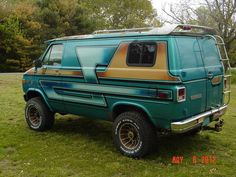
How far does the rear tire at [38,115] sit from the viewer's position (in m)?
7.95

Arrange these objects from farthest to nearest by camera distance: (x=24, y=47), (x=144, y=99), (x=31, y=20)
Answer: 1. (x=31, y=20)
2. (x=24, y=47)
3. (x=144, y=99)

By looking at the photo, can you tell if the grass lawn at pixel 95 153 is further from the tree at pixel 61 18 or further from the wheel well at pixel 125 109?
the tree at pixel 61 18

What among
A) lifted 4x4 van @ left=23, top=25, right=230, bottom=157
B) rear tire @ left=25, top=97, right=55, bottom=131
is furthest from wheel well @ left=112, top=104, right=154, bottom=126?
rear tire @ left=25, top=97, right=55, bottom=131

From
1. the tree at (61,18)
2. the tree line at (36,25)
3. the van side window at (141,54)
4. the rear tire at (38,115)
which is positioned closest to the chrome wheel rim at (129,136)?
the van side window at (141,54)

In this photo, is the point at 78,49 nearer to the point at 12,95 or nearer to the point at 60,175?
the point at 60,175

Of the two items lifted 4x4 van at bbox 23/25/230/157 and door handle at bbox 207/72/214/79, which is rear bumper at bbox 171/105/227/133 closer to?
lifted 4x4 van at bbox 23/25/230/157

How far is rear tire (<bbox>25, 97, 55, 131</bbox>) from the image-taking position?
795 cm

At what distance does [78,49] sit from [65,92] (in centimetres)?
93

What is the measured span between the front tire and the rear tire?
217 centimetres

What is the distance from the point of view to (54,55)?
25.1 ft

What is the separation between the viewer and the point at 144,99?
19.5 feet

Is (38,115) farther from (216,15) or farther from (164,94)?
(216,15)

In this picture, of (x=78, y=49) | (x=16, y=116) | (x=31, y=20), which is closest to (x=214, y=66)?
(x=78, y=49)

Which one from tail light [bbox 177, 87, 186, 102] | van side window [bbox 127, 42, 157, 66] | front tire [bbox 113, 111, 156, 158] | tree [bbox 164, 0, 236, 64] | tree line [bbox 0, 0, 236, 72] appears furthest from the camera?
tree line [bbox 0, 0, 236, 72]
